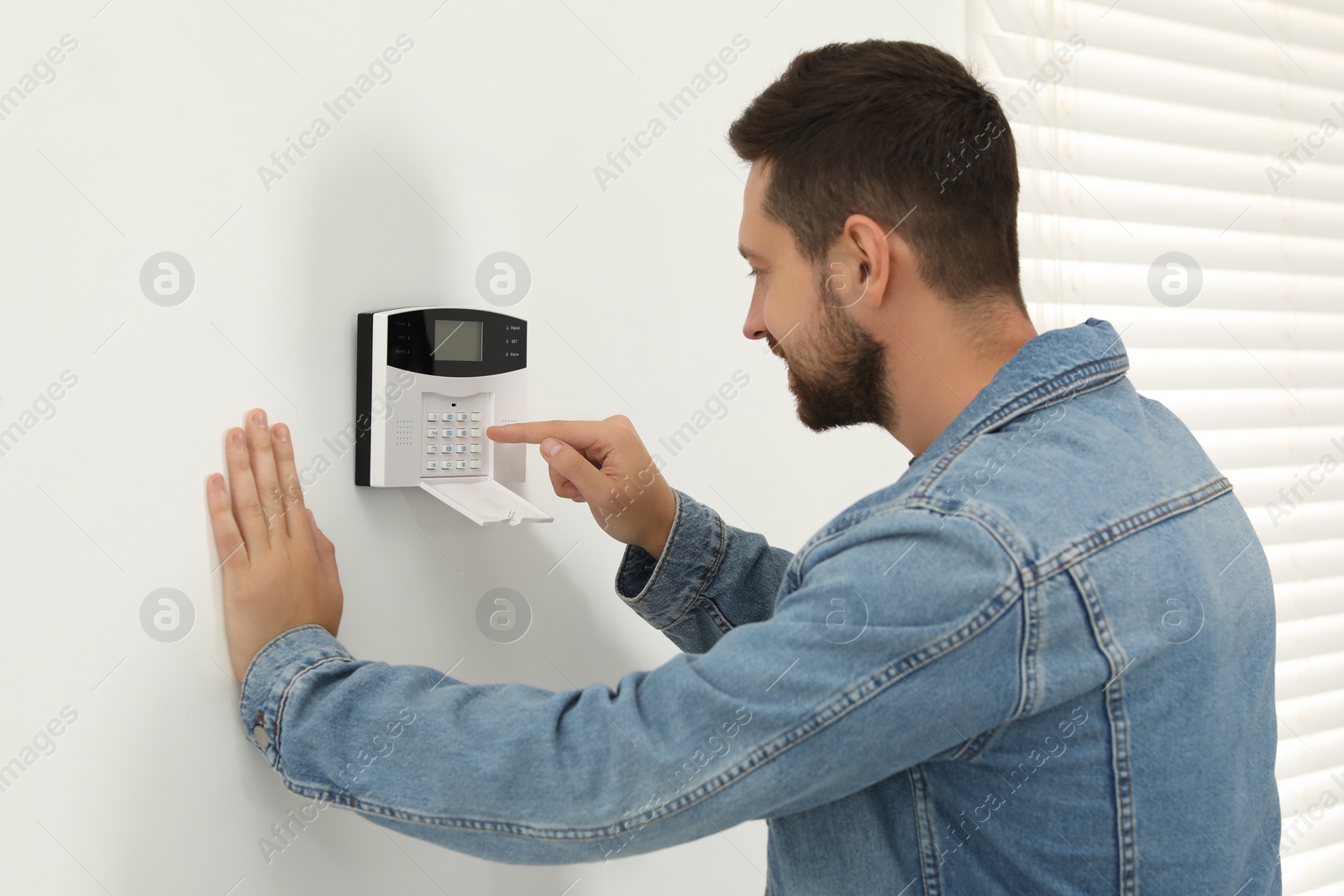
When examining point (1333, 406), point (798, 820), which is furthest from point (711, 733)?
point (1333, 406)

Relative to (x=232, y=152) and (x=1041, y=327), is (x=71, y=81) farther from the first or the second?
(x=1041, y=327)

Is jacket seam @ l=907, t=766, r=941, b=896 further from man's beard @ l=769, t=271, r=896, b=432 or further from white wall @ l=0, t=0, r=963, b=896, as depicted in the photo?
white wall @ l=0, t=0, r=963, b=896

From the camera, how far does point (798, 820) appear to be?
763 millimetres

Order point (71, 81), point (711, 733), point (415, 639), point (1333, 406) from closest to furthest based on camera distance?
point (711, 733) < point (71, 81) < point (415, 639) < point (1333, 406)

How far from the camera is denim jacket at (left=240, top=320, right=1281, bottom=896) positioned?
62 cm

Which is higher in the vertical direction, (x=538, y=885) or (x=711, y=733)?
(x=711, y=733)

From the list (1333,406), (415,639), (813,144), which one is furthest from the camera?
(1333,406)

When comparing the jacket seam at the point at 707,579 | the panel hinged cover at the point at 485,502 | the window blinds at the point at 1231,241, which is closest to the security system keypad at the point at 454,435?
the panel hinged cover at the point at 485,502

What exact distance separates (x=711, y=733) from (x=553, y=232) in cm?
58

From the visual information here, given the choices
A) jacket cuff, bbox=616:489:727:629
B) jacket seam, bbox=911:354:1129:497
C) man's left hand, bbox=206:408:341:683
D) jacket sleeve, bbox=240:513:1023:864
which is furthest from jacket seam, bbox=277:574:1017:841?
jacket cuff, bbox=616:489:727:629

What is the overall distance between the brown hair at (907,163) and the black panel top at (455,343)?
0.27 meters

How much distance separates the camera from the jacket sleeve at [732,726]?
0.61m

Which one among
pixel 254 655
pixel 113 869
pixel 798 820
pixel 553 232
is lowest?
pixel 113 869

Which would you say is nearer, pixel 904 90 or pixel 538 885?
pixel 904 90
